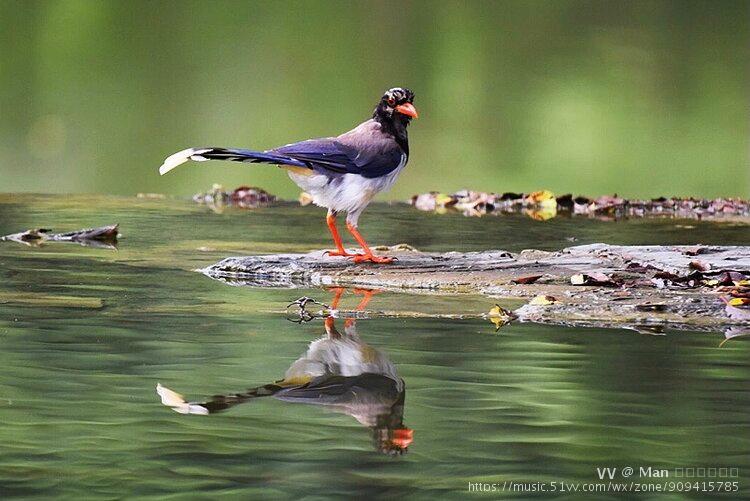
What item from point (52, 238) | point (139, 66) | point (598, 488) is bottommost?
point (598, 488)

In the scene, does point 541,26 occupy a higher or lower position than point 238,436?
higher

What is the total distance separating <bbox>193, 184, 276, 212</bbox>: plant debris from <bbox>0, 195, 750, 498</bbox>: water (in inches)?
209

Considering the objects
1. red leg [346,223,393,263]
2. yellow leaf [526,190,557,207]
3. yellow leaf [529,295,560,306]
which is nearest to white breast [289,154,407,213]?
red leg [346,223,393,263]

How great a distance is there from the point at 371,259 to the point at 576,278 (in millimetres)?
1059

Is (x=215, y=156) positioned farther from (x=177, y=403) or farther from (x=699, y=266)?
(x=177, y=403)

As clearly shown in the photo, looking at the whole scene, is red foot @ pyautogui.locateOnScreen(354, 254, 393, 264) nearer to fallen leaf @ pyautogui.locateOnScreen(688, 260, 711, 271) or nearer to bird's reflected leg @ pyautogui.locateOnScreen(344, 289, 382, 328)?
bird's reflected leg @ pyautogui.locateOnScreen(344, 289, 382, 328)

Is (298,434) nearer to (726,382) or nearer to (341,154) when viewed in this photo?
(726,382)

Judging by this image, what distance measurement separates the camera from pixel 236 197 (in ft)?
39.1

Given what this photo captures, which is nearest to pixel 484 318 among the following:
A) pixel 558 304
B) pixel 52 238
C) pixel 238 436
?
pixel 558 304

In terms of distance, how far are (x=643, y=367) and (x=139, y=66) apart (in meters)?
9.99

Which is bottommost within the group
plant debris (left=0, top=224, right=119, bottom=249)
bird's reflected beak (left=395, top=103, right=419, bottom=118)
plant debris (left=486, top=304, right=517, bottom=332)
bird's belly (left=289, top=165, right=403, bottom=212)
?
plant debris (left=486, top=304, right=517, bottom=332)

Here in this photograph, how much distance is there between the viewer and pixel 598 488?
2.65m

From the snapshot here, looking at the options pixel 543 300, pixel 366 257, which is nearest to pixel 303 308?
pixel 543 300

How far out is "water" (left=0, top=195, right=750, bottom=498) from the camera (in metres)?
2.74
